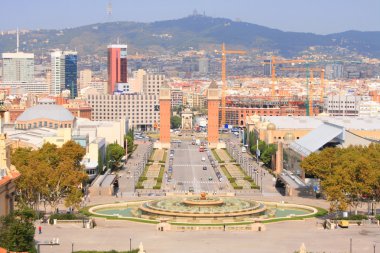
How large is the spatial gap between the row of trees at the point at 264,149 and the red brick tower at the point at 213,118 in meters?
14.6

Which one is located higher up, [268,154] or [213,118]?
[213,118]

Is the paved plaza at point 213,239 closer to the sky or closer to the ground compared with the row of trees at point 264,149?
closer to the sky

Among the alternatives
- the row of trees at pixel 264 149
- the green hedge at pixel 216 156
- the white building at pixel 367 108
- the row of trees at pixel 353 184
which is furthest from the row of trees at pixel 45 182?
the white building at pixel 367 108

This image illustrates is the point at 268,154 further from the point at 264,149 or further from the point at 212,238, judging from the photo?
the point at 212,238

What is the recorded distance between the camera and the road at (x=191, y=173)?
273 ft

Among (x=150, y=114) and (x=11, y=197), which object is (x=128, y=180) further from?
(x=150, y=114)

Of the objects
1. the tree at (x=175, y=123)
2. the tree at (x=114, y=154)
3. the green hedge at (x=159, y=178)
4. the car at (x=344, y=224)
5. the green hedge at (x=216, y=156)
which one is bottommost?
the tree at (x=175, y=123)

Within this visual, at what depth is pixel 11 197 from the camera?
4538 cm

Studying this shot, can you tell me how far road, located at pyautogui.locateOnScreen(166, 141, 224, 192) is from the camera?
83250mm

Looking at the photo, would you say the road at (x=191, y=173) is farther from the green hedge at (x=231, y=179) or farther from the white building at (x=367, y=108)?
the white building at (x=367, y=108)

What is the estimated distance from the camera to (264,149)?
105938mm

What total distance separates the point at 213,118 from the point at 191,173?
140ft

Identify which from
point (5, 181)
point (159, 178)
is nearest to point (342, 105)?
point (159, 178)

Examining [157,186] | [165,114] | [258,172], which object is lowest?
[258,172]
